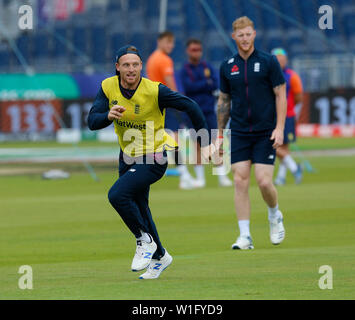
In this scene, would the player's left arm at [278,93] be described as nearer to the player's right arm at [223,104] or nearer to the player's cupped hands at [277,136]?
the player's cupped hands at [277,136]

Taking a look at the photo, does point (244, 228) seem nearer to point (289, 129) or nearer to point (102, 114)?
point (102, 114)

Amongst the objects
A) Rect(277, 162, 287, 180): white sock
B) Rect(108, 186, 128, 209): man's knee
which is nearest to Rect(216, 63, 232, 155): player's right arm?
Rect(108, 186, 128, 209): man's knee

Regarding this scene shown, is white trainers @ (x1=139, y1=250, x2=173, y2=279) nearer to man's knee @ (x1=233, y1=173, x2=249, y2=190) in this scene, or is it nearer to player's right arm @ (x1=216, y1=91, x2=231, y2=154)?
man's knee @ (x1=233, y1=173, x2=249, y2=190)

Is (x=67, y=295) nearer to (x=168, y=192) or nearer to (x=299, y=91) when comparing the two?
(x=168, y=192)

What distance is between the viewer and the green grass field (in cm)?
770

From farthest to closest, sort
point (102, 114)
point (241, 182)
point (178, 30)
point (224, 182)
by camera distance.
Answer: point (178, 30), point (224, 182), point (241, 182), point (102, 114)

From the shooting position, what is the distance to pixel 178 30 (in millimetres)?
46812

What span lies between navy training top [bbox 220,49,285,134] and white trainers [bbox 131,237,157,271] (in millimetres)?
2526

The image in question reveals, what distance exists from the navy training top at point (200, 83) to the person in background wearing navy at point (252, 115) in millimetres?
6861

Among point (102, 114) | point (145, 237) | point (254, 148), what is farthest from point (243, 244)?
point (102, 114)

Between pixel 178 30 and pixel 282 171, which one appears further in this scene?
pixel 178 30

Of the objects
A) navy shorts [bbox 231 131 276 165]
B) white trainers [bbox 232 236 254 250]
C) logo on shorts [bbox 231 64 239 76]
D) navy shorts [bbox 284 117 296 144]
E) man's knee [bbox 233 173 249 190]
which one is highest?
logo on shorts [bbox 231 64 239 76]

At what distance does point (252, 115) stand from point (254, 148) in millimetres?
359
